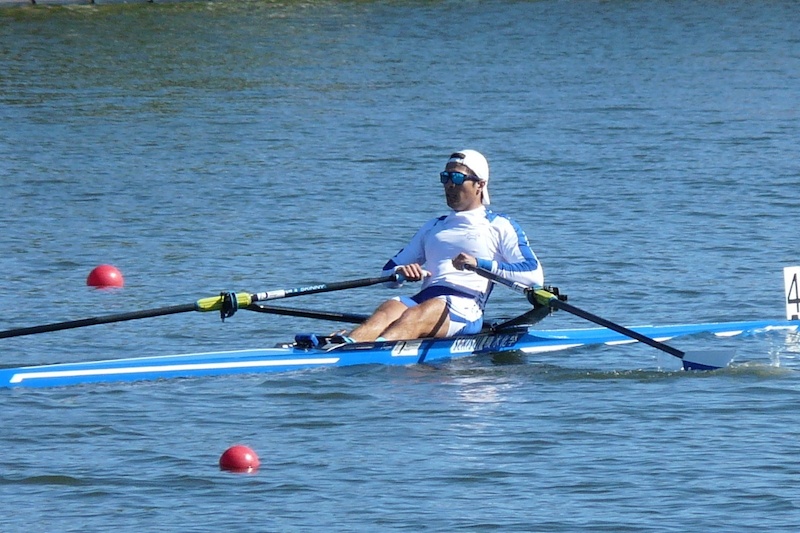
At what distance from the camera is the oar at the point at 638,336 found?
10.7 meters

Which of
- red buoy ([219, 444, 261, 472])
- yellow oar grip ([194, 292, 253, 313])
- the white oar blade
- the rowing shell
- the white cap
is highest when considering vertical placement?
the white cap

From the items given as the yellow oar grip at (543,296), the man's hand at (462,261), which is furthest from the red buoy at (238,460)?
the yellow oar grip at (543,296)

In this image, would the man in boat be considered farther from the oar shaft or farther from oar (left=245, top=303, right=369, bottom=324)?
oar (left=245, top=303, right=369, bottom=324)

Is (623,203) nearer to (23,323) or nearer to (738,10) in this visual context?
(23,323)

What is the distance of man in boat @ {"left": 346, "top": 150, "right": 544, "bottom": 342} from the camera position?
10.9 meters

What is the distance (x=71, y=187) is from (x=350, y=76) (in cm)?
1172

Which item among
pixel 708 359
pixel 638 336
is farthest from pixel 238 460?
pixel 708 359

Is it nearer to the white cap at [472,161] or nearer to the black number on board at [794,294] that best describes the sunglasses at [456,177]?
the white cap at [472,161]

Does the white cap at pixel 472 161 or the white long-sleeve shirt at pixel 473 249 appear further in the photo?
the white long-sleeve shirt at pixel 473 249

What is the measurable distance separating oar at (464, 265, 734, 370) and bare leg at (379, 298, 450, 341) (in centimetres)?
38

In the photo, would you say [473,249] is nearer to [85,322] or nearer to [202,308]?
[202,308]

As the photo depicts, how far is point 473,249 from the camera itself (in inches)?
436

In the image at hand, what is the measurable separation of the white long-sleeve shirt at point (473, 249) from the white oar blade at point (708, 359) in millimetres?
1085

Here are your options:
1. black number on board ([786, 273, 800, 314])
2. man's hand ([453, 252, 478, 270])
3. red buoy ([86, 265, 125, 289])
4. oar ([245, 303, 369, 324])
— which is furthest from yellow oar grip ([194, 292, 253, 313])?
black number on board ([786, 273, 800, 314])
